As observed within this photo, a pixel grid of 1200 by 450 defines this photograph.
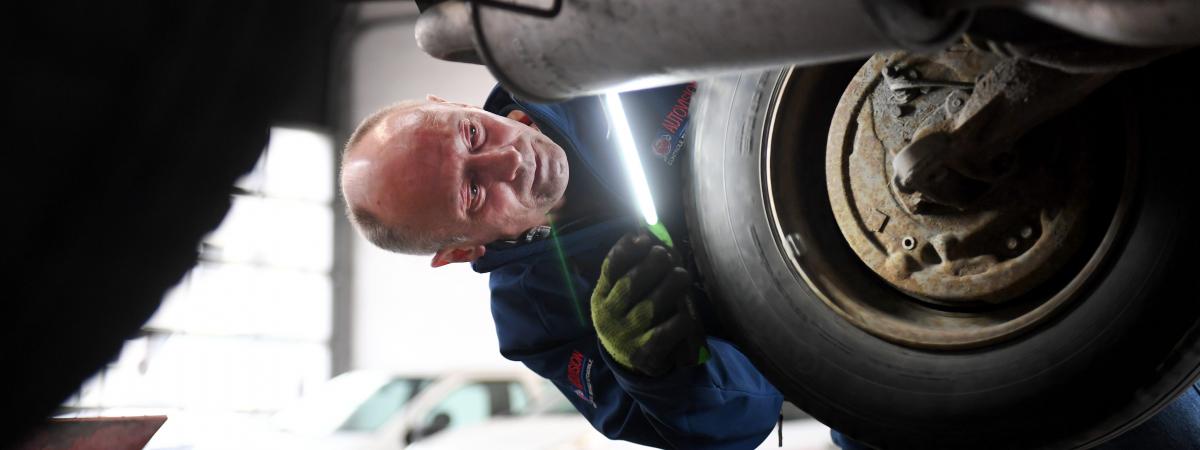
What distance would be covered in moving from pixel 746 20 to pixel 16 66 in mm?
330

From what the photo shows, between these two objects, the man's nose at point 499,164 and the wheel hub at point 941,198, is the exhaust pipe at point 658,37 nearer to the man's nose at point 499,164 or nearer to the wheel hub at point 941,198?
the wheel hub at point 941,198

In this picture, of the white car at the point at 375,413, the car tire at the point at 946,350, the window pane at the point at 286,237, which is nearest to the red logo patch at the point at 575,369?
the car tire at the point at 946,350

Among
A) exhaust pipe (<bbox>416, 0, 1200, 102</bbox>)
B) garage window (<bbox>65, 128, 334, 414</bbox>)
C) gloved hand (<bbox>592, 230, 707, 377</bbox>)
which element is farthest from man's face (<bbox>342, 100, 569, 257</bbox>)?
garage window (<bbox>65, 128, 334, 414</bbox>)

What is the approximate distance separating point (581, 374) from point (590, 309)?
0.13 meters

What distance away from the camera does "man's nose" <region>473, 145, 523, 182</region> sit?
1328 millimetres

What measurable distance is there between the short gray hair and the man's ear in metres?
0.02

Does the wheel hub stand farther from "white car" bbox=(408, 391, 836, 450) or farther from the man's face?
"white car" bbox=(408, 391, 836, 450)

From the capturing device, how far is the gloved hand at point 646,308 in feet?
3.08

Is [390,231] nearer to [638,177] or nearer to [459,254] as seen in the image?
[459,254]

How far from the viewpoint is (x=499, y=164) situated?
1331 mm

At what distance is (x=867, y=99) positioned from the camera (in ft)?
2.61

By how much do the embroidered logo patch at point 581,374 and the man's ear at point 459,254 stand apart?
233 mm

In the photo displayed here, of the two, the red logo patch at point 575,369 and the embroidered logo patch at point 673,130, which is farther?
the red logo patch at point 575,369

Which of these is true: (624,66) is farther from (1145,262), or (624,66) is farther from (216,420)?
(216,420)
